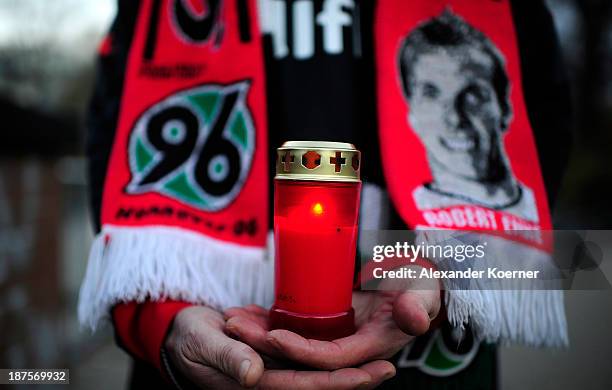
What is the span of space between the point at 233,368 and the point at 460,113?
1.38ft

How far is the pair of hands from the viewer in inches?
18.0

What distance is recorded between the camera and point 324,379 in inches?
18.2

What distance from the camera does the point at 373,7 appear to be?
2.35ft

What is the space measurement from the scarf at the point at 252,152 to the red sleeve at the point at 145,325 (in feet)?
0.05

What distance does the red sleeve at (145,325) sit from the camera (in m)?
0.59

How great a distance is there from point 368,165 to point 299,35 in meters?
0.20

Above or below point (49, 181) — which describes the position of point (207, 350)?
below

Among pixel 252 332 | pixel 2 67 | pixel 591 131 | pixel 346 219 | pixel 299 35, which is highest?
pixel 591 131

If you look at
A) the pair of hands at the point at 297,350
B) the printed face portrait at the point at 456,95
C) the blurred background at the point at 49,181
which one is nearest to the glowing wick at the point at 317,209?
the pair of hands at the point at 297,350

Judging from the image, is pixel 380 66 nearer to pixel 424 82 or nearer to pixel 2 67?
pixel 424 82

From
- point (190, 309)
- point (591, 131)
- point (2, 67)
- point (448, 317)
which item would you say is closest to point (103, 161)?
point (190, 309)

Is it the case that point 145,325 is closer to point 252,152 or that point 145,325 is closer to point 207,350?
point 207,350

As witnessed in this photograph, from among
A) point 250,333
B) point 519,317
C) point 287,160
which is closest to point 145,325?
point 250,333

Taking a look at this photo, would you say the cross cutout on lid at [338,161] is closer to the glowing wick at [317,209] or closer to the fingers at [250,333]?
the glowing wick at [317,209]
